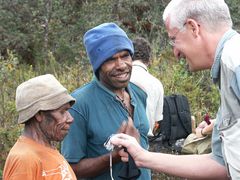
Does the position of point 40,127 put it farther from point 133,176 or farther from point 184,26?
point 184,26

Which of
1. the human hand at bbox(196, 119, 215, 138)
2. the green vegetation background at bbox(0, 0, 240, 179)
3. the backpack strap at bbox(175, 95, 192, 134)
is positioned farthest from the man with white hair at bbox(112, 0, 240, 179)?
the green vegetation background at bbox(0, 0, 240, 179)

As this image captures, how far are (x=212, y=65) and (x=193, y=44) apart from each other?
0.41ft

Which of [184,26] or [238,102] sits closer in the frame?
[238,102]

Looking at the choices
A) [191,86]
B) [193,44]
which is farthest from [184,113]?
[193,44]

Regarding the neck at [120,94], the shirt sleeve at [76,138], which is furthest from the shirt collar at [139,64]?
the shirt sleeve at [76,138]

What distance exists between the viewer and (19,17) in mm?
10984

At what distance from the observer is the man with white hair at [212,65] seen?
6.80ft

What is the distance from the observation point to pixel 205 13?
2.23 m

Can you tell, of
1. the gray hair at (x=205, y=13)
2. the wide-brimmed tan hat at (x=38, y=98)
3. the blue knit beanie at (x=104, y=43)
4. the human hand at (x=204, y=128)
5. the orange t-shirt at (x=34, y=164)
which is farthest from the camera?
the human hand at (x=204, y=128)

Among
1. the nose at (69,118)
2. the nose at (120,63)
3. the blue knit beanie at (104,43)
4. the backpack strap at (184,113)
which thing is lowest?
the backpack strap at (184,113)

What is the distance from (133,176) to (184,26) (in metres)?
1.05

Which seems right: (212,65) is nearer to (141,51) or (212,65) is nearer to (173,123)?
(141,51)

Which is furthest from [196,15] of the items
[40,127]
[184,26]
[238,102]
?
[40,127]

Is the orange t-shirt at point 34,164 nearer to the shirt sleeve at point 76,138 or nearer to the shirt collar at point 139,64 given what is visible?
the shirt sleeve at point 76,138
